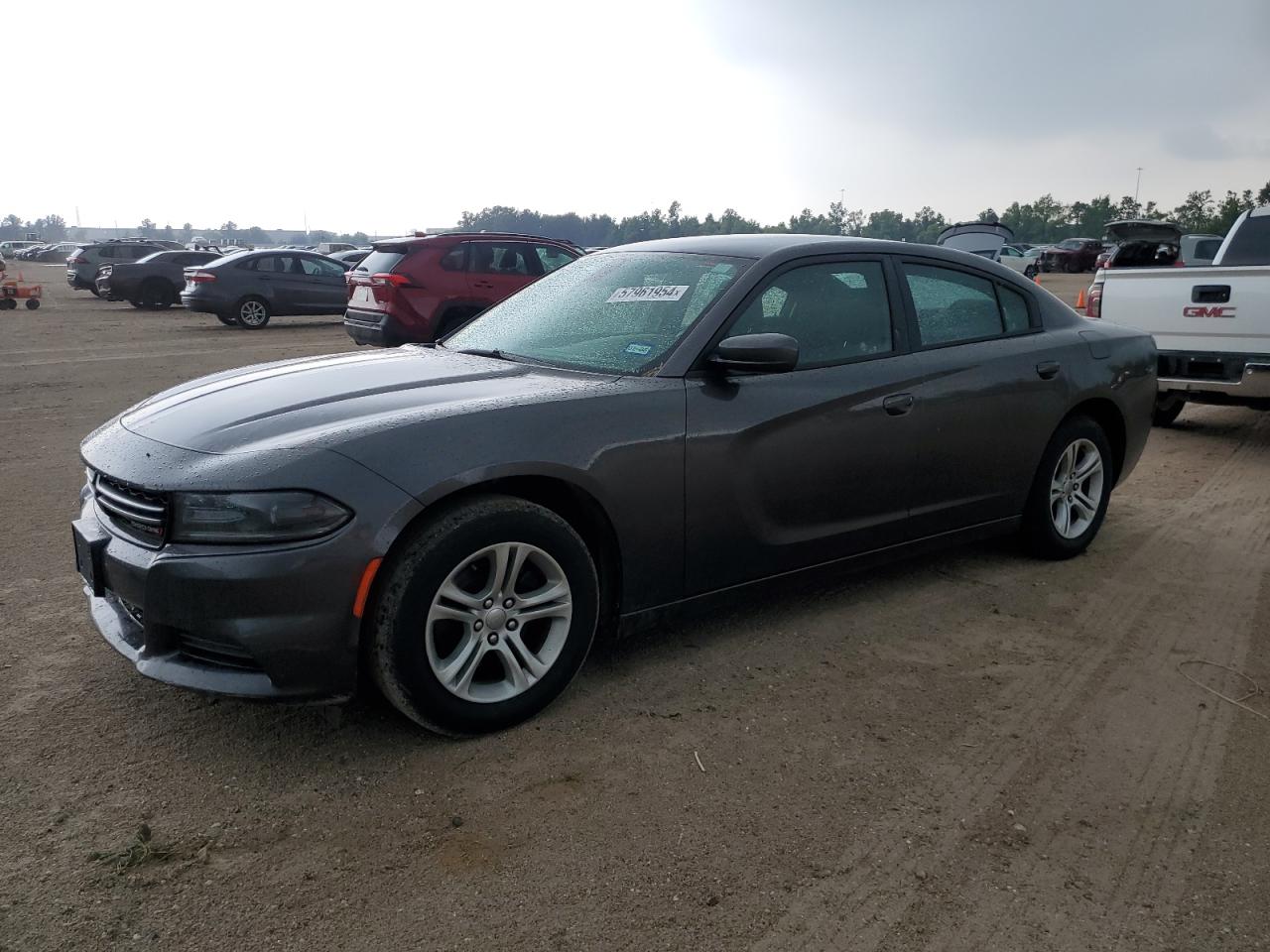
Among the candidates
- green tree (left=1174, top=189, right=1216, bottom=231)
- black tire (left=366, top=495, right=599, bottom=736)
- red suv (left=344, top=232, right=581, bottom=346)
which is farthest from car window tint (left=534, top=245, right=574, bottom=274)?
green tree (left=1174, top=189, right=1216, bottom=231)

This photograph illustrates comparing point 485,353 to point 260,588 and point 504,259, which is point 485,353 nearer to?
point 260,588

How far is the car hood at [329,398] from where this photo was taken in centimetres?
307

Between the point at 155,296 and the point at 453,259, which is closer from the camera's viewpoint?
the point at 453,259

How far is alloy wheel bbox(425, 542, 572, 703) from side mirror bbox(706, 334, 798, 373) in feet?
3.13

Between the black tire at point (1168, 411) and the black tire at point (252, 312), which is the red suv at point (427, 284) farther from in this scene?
the black tire at point (252, 312)

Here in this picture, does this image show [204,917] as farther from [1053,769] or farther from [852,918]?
[1053,769]

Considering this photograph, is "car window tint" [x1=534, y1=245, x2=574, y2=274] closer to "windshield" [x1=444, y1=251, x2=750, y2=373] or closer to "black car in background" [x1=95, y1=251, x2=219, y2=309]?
"windshield" [x1=444, y1=251, x2=750, y2=373]

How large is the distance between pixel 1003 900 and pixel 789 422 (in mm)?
1851

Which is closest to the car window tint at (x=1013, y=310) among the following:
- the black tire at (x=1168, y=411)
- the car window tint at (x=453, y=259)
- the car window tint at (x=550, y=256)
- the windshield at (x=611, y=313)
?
the windshield at (x=611, y=313)

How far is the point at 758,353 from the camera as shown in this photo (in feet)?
11.5

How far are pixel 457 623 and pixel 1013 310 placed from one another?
318 cm

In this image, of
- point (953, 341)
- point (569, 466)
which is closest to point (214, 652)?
point (569, 466)

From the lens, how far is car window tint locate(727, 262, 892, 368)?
393 cm

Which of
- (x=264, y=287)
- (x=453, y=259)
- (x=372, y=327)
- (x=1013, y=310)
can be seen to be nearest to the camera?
(x=1013, y=310)
